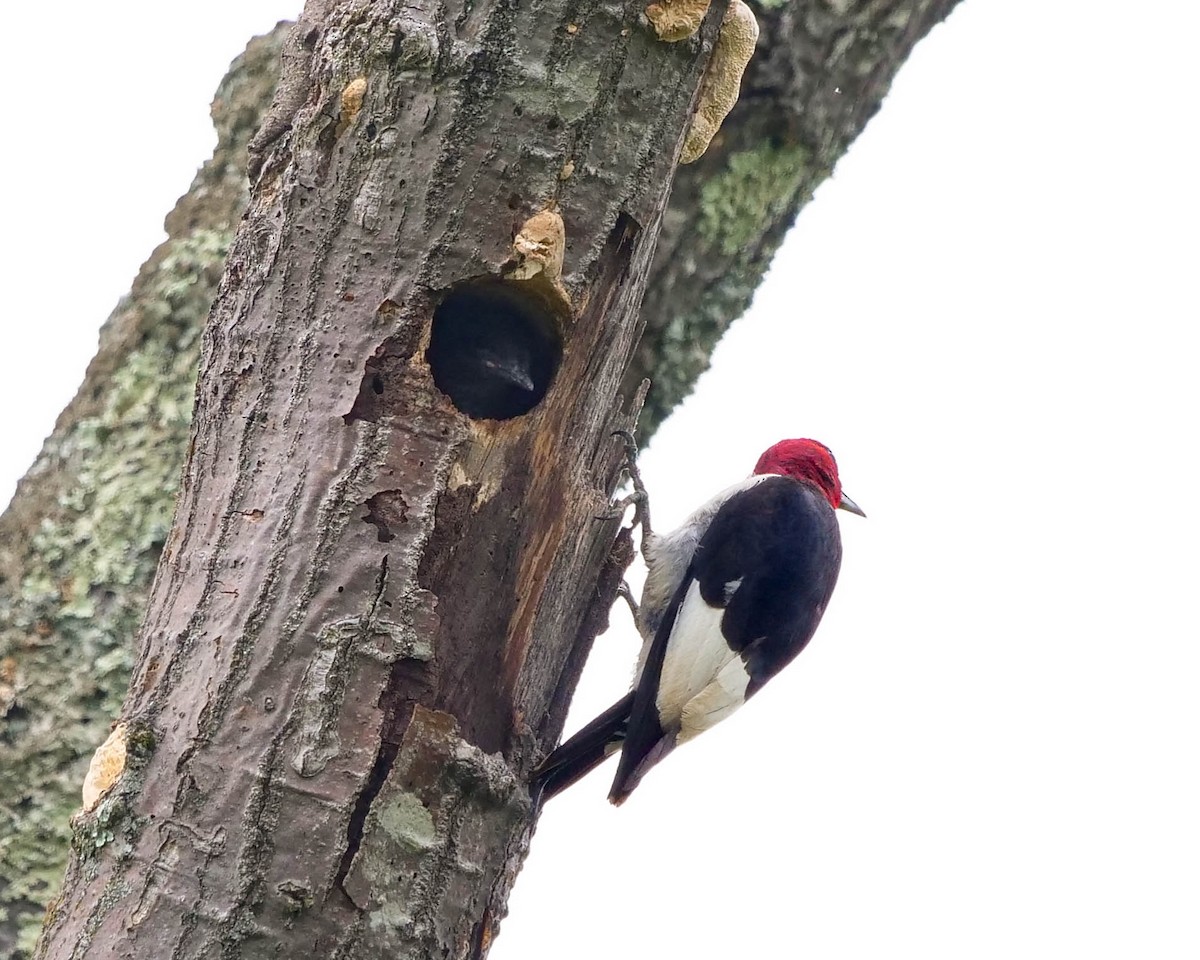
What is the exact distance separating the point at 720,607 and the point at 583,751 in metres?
0.85

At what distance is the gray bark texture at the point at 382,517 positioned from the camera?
1845 mm

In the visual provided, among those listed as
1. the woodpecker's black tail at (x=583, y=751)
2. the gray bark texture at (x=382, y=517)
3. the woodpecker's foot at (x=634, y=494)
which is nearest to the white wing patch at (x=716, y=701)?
the woodpecker's black tail at (x=583, y=751)

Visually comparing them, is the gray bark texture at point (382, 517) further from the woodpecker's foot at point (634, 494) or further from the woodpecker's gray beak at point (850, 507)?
the woodpecker's gray beak at point (850, 507)

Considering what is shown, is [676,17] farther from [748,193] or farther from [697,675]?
[697,675]

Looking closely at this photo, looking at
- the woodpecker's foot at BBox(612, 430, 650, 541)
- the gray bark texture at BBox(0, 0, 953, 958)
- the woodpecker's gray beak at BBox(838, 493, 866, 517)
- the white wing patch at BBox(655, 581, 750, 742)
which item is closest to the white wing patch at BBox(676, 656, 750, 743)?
the white wing patch at BBox(655, 581, 750, 742)

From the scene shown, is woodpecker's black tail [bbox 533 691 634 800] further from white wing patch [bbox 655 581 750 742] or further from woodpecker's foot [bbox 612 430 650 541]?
woodpecker's foot [bbox 612 430 650 541]

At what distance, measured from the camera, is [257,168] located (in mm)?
2408

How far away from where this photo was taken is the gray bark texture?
1845 mm

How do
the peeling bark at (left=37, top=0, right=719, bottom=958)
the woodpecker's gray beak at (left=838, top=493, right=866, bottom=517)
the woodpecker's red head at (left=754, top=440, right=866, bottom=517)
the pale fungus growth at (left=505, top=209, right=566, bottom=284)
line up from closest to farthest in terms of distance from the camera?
the peeling bark at (left=37, top=0, right=719, bottom=958) → the pale fungus growth at (left=505, top=209, right=566, bottom=284) → the woodpecker's red head at (left=754, top=440, right=866, bottom=517) → the woodpecker's gray beak at (left=838, top=493, right=866, bottom=517)

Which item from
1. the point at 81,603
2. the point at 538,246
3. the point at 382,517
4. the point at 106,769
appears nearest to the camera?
the point at 106,769

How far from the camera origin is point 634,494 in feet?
9.99

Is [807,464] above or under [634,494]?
above

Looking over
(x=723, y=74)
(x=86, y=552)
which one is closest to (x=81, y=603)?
(x=86, y=552)

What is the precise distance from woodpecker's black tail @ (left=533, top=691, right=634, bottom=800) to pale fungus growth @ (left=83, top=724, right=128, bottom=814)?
25.5 inches
